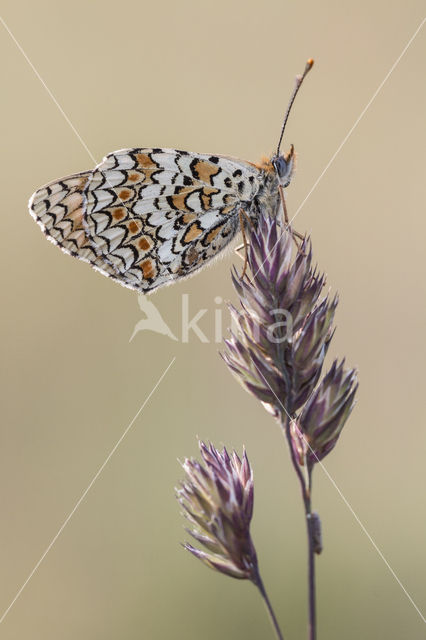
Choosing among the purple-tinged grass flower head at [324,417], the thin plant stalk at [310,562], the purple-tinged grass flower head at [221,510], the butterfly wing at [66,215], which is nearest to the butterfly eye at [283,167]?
the butterfly wing at [66,215]

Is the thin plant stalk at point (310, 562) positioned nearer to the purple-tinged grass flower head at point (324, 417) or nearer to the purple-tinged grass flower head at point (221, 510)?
the purple-tinged grass flower head at point (324, 417)

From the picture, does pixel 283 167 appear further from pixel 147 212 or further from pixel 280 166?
pixel 147 212

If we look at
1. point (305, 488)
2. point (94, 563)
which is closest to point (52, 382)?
point (94, 563)

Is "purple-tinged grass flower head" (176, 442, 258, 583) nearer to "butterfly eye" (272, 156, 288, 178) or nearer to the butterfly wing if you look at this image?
"butterfly eye" (272, 156, 288, 178)

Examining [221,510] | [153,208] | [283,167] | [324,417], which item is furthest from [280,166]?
[221,510]

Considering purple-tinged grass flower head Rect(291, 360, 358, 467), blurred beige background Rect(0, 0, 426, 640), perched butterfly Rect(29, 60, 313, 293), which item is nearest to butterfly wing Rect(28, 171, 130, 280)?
perched butterfly Rect(29, 60, 313, 293)

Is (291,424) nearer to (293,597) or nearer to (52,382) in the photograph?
(293,597)
